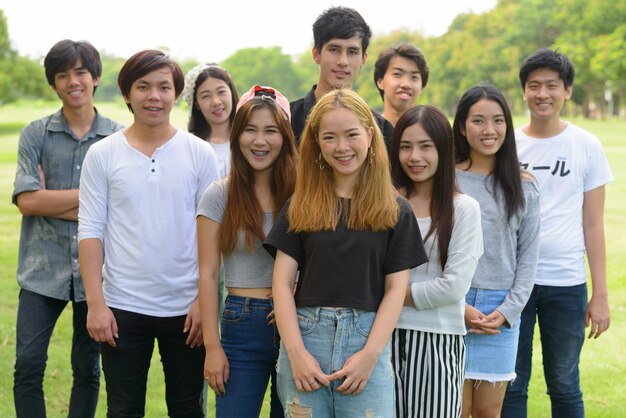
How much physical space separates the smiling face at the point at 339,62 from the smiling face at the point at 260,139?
3.02 ft

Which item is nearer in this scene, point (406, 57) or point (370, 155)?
point (370, 155)

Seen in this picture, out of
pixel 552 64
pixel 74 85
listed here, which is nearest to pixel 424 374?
Answer: pixel 552 64

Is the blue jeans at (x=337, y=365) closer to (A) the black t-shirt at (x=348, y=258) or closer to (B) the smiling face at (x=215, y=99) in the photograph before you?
(A) the black t-shirt at (x=348, y=258)

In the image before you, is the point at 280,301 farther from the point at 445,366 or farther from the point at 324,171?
the point at 445,366

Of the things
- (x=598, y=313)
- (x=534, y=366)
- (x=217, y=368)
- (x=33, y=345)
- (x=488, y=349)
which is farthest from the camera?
(x=534, y=366)

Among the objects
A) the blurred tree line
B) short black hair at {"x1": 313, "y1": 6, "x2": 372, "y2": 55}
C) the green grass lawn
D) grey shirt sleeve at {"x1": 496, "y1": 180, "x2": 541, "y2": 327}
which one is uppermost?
the blurred tree line

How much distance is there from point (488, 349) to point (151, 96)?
6.02ft

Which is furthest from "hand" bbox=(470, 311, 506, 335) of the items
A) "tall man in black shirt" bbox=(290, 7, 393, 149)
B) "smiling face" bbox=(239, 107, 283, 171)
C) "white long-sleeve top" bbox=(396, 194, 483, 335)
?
"tall man in black shirt" bbox=(290, 7, 393, 149)

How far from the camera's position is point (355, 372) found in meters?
2.89

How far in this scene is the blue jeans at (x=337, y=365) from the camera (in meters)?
2.94

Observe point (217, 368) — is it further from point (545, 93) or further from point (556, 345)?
point (545, 93)

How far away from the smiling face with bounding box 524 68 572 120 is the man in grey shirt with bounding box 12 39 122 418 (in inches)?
86.8

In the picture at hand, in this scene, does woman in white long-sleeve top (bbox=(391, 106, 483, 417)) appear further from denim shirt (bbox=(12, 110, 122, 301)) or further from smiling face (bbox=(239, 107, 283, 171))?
denim shirt (bbox=(12, 110, 122, 301))

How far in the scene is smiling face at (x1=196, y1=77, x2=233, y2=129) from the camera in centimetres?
471
